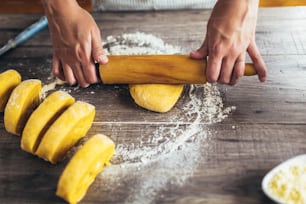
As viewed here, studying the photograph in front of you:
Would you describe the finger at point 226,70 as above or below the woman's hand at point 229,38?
below

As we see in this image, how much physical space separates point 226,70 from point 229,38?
90mm

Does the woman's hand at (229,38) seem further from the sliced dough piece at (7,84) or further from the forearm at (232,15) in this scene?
the sliced dough piece at (7,84)

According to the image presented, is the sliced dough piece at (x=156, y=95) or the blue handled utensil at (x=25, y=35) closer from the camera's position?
the sliced dough piece at (x=156, y=95)

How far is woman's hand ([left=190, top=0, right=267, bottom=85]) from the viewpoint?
3.84 feet

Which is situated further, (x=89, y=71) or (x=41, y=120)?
(x=89, y=71)

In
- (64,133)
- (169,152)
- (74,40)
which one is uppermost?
(74,40)

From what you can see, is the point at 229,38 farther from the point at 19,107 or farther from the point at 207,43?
the point at 19,107

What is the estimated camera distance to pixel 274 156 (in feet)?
3.64

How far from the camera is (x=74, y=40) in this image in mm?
1239

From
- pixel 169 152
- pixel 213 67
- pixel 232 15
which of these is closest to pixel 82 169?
pixel 169 152

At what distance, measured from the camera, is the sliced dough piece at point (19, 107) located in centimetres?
117

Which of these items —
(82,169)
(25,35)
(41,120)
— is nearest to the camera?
(82,169)

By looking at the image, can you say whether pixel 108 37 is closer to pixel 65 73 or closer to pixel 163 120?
pixel 65 73

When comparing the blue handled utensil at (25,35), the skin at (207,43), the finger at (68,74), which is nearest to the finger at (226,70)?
the skin at (207,43)
